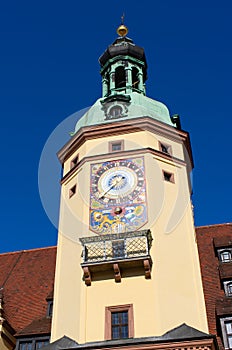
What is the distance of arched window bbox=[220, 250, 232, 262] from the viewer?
19844mm

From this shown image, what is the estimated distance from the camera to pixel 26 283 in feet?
71.2

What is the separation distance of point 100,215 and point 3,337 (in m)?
4.64

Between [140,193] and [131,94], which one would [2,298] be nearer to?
[140,193]

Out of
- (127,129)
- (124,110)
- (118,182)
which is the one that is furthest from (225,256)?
(124,110)

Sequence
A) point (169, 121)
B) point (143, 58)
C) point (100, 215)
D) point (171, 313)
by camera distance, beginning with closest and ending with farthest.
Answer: point (171, 313)
point (100, 215)
point (169, 121)
point (143, 58)

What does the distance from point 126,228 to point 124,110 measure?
563 centimetres

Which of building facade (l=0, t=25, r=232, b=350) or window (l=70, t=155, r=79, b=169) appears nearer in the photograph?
building facade (l=0, t=25, r=232, b=350)

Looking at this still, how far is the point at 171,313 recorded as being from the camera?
15.7 m

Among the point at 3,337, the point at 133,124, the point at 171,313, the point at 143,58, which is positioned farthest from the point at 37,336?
the point at 143,58

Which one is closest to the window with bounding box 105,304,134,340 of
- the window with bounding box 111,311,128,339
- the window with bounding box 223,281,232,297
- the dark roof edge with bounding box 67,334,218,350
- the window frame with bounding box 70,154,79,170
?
the window with bounding box 111,311,128,339

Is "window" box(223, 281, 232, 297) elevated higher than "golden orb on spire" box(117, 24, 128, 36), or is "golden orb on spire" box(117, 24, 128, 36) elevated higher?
"golden orb on spire" box(117, 24, 128, 36)

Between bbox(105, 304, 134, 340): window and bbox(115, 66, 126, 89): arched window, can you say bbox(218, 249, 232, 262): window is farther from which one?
bbox(115, 66, 126, 89): arched window

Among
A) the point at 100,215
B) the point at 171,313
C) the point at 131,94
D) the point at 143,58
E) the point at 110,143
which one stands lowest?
the point at 171,313

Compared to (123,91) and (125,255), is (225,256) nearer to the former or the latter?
(125,255)
